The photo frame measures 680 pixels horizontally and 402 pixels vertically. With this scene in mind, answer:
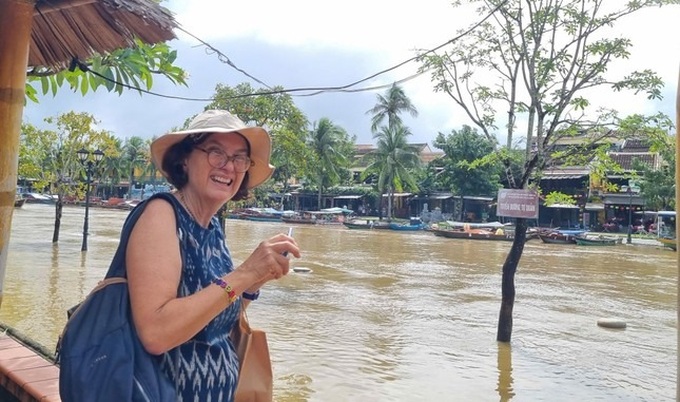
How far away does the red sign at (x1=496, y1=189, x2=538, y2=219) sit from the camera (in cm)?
628

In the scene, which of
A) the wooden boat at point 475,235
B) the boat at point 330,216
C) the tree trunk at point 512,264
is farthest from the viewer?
the boat at point 330,216

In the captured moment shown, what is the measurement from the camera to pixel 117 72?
3055 millimetres

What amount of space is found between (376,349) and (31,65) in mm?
4971

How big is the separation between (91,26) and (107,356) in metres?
1.80

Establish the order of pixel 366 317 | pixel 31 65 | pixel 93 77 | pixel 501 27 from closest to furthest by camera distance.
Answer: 1. pixel 31 65
2. pixel 93 77
3. pixel 501 27
4. pixel 366 317

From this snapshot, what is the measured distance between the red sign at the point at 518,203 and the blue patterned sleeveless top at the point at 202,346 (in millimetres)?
5265

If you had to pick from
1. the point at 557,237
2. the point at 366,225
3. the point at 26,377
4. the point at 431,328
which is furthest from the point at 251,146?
the point at 366,225

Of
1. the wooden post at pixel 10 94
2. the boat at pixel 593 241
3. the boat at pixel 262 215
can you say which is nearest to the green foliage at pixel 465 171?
the boat at pixel 593 241

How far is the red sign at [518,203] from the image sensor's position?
6.28 m

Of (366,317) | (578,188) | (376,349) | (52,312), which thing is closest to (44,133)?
(52,312)

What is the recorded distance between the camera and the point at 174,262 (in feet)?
4.04

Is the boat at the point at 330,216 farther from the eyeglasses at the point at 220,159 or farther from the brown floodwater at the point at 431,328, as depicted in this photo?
the eyeglasses at the point at 220,159

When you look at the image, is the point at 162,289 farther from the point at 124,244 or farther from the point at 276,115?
the point at 276,115

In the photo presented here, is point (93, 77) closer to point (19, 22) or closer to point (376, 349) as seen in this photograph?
point (19, 22)
